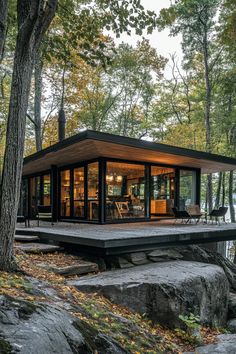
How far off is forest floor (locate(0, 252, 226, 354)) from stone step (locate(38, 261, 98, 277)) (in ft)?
0.92

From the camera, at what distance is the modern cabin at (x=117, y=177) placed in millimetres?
9281

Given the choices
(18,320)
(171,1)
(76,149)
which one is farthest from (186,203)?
(18,320)

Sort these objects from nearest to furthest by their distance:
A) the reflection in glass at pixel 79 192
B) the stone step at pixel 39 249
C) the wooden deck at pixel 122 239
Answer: the wooden deck at pixel 122 239 < the stone step at pixel 39 249 < the reflection in glass at pixel 79 192

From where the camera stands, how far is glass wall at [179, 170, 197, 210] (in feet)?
42.0

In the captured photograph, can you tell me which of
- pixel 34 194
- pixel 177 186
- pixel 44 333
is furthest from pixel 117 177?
pixel 44 333

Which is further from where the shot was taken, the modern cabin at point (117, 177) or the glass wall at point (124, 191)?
the glass wall at point (124, 191)

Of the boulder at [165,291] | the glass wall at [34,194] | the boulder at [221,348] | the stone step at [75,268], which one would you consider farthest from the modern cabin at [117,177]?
the boulder at [221,348]

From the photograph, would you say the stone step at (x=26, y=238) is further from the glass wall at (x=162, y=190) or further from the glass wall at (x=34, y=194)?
the glass wall at (x=34, y=194)

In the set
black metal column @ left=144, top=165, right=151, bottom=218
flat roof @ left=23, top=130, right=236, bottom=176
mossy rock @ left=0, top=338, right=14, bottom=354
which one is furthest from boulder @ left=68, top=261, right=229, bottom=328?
black metal column @ left=144, top=165, right=151, bottom=218

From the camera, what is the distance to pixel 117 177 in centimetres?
1062

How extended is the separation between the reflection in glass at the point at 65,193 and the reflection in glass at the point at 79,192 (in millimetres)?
532

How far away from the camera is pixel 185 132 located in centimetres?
1839

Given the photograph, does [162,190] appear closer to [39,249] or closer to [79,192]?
[79,192]

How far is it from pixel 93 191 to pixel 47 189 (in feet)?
12.3
